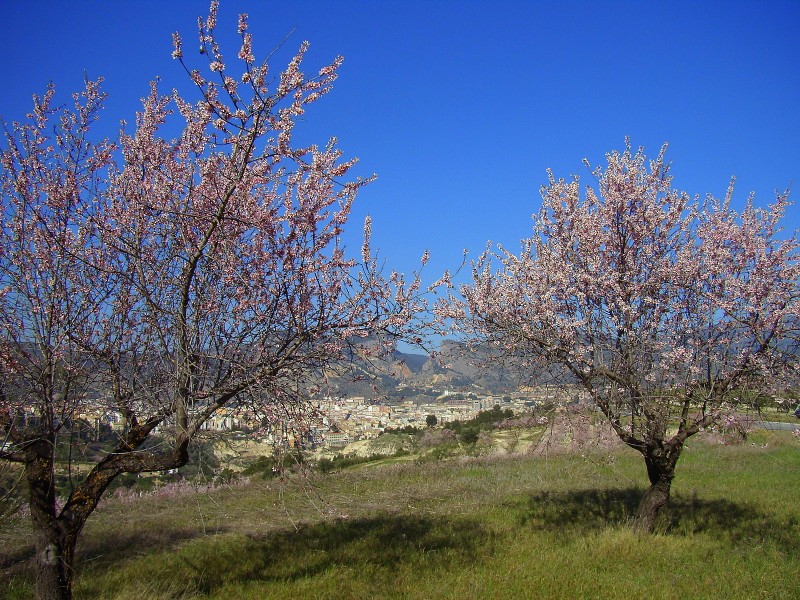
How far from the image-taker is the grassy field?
24.5 feet

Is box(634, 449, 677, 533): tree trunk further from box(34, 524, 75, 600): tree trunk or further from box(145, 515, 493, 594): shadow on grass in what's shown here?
box(34, 524, 75, 600): tree trunk

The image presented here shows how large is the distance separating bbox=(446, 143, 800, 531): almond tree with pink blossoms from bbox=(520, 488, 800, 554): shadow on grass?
3.52 feet

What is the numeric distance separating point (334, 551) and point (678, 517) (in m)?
6.61

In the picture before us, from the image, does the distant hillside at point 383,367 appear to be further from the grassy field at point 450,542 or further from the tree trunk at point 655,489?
the tree trunk at point 655,489

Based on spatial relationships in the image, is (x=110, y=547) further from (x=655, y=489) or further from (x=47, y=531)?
(x=655, y=489)

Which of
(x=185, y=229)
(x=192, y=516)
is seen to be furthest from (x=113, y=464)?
(x=192, y=516)

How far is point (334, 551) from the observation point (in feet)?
30.9

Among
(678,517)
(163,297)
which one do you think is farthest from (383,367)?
(678,517)

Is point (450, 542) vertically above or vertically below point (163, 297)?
below

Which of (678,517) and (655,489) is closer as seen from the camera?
(655,489)

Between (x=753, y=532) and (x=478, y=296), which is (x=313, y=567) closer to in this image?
(x=478, y=296)

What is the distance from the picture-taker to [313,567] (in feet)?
27.9

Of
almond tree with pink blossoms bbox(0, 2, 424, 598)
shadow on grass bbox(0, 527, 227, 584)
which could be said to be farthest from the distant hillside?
shadow on grass bbox(0, 527, 227, 584)

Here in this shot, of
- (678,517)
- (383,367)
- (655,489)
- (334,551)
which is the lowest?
(678,517)
